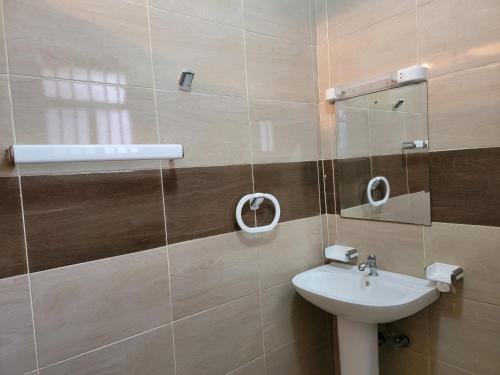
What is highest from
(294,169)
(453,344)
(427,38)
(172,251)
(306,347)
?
(427,38)

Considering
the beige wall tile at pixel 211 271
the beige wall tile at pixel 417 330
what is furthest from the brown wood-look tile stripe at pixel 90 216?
the beige wall tile at pixel 417 330

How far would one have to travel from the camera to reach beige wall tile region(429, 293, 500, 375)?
130 centimetres

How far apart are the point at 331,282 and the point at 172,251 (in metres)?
0.84

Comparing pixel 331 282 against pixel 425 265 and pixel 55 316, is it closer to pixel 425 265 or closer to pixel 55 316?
pixel 425 265

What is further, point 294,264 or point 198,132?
point 294,264

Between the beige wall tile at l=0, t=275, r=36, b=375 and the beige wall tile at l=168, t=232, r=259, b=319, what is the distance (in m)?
0.48

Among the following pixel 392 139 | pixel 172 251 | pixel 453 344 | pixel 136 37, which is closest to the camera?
pixel 136 37

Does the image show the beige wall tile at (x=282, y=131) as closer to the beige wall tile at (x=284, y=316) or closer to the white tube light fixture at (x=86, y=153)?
the white tube light fixture at (x=86, y=153)

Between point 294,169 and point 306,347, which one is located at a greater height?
point 294,169

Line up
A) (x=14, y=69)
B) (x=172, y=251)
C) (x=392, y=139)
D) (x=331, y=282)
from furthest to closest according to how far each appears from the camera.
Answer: (x=331, y=282) → (x=392, y=139) → (x=172, y=251) → (x=14, y=69)

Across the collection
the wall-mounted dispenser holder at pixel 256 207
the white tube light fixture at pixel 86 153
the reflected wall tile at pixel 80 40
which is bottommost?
the wall-mounted dispenser holder at pixel 256 207

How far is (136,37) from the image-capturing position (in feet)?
3.95

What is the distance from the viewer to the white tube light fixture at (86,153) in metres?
0.95

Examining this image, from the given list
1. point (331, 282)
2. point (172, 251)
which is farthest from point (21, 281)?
point (331, 282)
